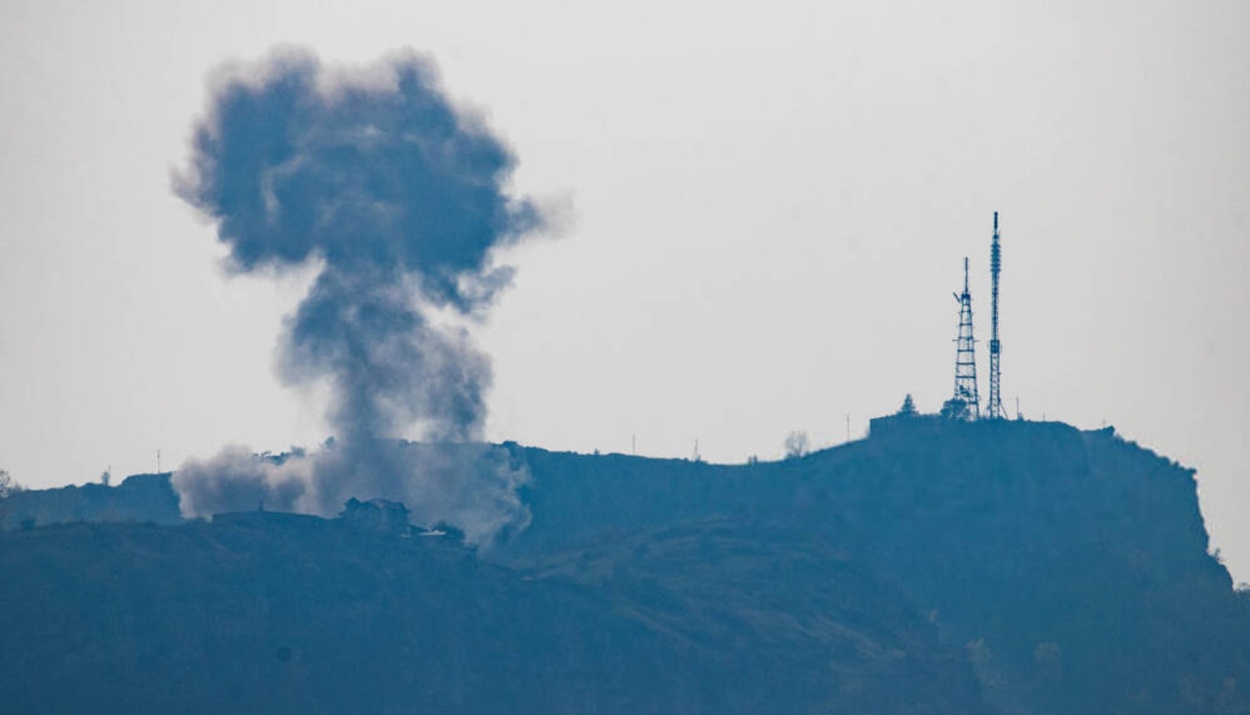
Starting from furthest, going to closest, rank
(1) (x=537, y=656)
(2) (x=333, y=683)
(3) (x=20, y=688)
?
(1) (x=537, y=656) < (2) (x=333, y=683) < (3) (x=20, y=688)

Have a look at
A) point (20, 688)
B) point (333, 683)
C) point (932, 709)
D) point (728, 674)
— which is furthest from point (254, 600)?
point (932, 709)

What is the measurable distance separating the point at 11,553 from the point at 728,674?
181ft

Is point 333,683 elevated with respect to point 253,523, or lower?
lower

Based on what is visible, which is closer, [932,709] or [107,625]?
[107,625]

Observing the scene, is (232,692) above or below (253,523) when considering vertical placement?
below

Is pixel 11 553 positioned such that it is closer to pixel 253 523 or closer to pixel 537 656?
pixel 253 523

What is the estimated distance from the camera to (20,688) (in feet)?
546

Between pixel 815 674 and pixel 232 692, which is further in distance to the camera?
pixel 815 674

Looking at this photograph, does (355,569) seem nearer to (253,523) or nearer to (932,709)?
(253,523)

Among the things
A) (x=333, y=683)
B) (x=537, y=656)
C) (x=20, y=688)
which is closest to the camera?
(x=20, y=688)

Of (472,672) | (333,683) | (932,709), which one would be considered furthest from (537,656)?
(932,709)

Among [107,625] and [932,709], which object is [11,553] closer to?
[107,625]

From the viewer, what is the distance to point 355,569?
7643 inches

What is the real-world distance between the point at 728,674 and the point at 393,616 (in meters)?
26.6
